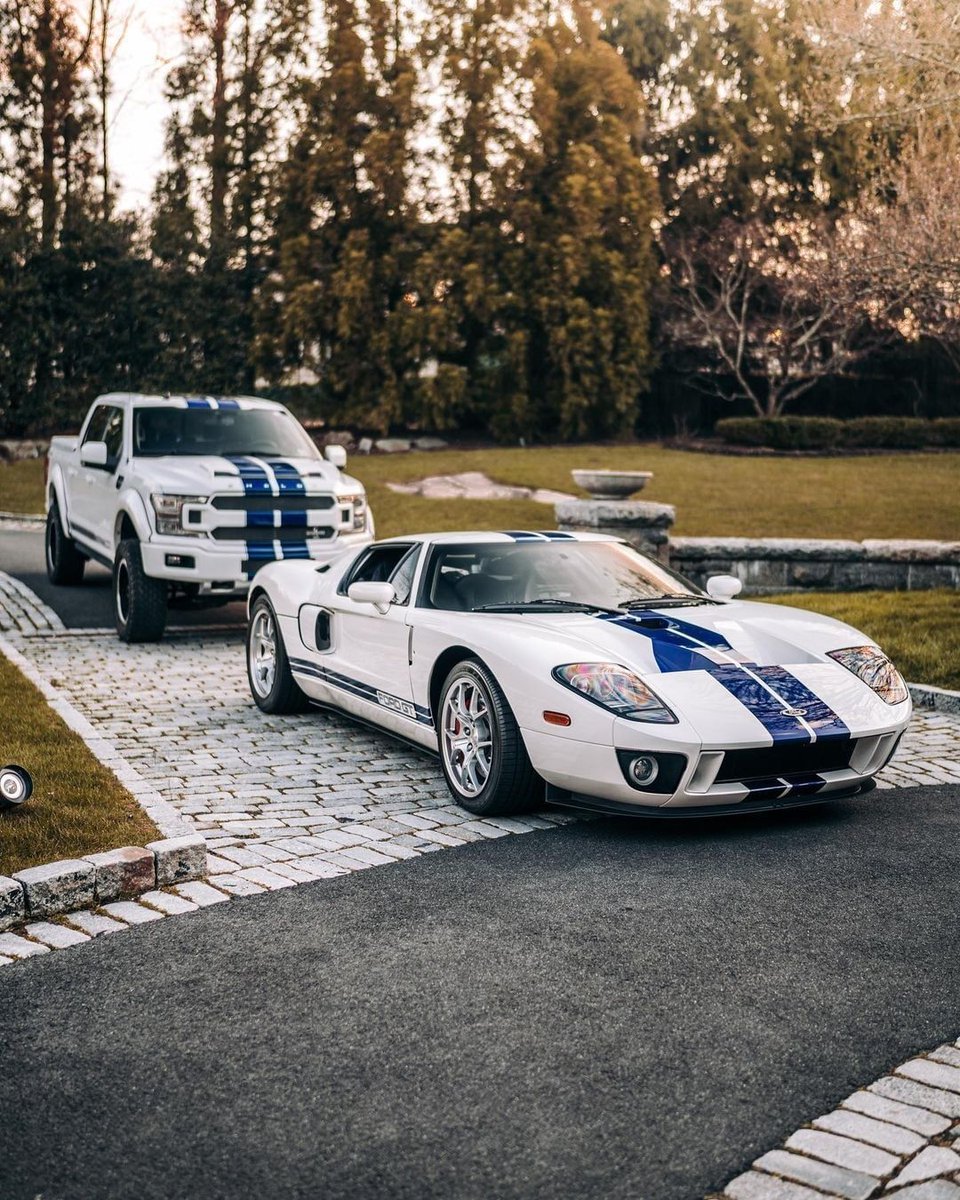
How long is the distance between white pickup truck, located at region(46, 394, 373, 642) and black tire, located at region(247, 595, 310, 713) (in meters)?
2.37

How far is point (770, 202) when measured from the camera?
35.1 metres

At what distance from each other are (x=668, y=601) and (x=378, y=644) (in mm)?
1596

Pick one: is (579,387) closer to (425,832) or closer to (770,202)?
(770,202)

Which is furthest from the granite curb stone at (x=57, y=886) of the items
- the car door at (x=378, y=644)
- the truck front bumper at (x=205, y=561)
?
the truck front bumper at (x=205, y=561)

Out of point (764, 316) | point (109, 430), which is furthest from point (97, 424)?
point (764, 316)

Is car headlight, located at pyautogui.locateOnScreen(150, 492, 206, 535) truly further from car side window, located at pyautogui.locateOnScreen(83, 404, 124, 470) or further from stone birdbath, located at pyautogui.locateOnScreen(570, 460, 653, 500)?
stone birdbath, located at pyautogui.locateOnScreen(570, 460, 653, 500)

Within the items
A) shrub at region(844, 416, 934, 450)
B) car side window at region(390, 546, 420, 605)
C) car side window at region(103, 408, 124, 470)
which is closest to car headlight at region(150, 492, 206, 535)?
car side window at region(103, 408, 124, 470)

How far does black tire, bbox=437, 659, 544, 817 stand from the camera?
6207 mm

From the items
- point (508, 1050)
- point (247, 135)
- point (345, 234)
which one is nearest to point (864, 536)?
point (508, 1050)

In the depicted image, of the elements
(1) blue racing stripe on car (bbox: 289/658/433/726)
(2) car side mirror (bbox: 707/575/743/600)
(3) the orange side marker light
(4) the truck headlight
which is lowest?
(1) blue racing stripe on car (bbox: 289/658/433/726)

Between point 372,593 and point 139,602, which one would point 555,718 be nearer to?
point 372,593

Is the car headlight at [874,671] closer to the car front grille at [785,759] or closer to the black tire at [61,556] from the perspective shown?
the car front grille at [785,759]

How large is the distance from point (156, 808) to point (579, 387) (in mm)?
25590

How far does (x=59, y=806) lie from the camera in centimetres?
603
